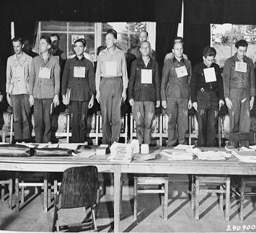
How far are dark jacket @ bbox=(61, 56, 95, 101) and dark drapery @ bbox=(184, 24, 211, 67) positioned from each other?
1999 millimetres

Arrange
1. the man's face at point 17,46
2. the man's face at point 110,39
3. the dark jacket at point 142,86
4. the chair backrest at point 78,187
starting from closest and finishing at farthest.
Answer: the chair backrest at point 78,187, the man's face at point 110,39, the dark jacket at point 142,86, the man's face at point 17,46

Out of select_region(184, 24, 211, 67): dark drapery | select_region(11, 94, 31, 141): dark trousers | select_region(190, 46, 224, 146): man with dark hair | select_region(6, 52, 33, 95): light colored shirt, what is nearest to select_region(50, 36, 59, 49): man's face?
select_region(6, 52, 33, 95): light colored shirt

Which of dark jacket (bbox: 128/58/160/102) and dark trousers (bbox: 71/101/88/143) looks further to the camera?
dark trousers (bbox: 71/101/88/143)

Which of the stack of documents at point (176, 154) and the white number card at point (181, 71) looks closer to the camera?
the stack of documents at point (176, 154)

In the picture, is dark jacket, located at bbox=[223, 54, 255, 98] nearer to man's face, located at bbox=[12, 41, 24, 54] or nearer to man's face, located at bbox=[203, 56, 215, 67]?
man's face, located at bbox=[203, 56, 215, 67]

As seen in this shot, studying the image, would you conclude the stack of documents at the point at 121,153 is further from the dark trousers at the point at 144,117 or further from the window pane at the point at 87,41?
the window pane at the point at 87,41

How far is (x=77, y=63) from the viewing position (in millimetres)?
5598

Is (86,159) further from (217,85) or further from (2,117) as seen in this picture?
(2,117)

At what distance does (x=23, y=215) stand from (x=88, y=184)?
4.04ft

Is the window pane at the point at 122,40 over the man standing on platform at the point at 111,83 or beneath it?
over

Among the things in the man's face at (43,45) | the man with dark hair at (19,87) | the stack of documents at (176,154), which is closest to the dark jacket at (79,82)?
the man's face at (43,45)

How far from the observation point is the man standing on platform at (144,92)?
18.1 ft

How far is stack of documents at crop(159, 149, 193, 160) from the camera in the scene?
3623 mm

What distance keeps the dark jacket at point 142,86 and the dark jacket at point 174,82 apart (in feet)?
0.36
